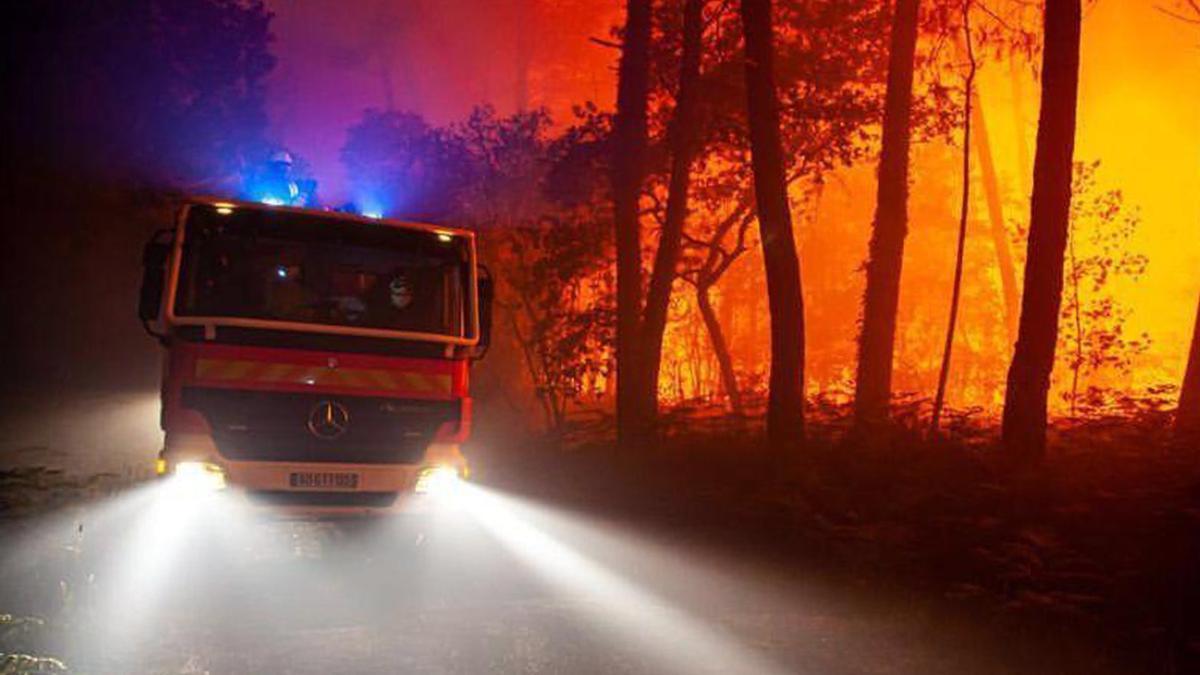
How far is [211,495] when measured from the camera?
757 centimetres

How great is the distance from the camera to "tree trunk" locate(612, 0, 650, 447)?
16.4 meters

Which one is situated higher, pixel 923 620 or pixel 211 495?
pixel 211 495

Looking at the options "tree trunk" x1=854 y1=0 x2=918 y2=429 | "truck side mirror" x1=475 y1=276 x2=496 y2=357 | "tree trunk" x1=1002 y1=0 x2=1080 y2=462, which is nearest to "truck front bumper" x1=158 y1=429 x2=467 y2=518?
"truck side mirror" x1=475 y1=276 x2=496 y2=357

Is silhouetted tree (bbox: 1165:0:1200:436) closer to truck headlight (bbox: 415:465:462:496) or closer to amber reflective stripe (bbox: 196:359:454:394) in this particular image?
truck headlight (bbox: 415:465:462:496)

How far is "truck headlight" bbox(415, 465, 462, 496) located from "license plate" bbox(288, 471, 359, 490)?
1.76ft

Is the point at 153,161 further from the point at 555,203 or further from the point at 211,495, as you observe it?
the point at 211,495

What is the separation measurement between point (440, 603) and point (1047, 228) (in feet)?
24.4

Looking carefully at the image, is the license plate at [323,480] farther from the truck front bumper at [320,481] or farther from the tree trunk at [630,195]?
the tree trunk at [630,195]

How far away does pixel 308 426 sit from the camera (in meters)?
7.92

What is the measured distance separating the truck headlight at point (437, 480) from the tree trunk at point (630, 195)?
8080 mm


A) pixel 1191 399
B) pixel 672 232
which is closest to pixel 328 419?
pixel 672 232

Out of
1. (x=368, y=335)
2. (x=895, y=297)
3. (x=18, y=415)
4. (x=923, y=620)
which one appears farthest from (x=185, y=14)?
(x=923, y=620)

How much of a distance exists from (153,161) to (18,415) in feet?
48.0

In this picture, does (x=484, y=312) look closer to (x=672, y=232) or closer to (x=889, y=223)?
(x=672, y=232)
